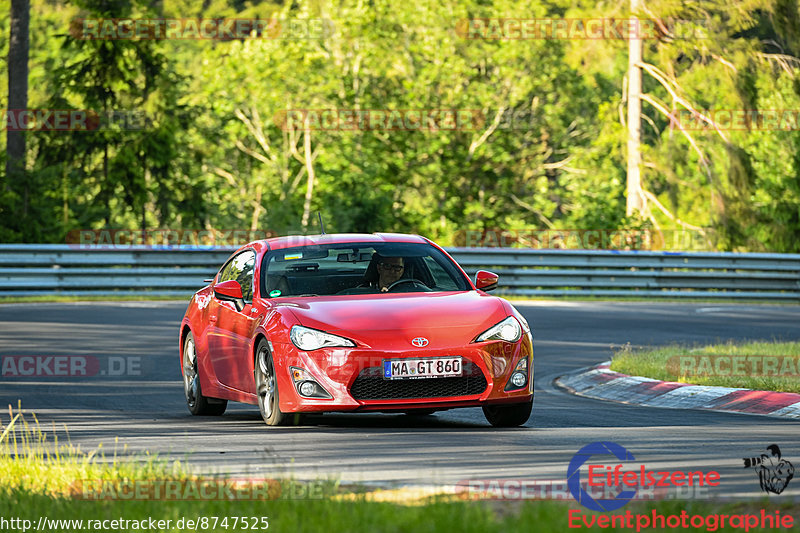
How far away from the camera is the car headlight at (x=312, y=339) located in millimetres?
9789

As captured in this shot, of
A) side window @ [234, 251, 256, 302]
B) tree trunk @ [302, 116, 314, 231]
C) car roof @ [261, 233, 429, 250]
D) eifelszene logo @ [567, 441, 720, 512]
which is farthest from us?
tree trunk @ [302, 116, 314, 231]

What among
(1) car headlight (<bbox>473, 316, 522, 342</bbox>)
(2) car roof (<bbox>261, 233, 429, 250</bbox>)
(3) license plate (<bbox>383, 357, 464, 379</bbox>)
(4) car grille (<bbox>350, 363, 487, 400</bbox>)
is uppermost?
(2) car roof (<bbox>261, 233, 429, 250</bbox>)

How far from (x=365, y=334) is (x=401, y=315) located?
36 centimetres

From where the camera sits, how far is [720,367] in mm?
14656

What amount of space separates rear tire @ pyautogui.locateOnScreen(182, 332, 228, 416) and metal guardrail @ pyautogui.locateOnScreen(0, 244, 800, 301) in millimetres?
14871

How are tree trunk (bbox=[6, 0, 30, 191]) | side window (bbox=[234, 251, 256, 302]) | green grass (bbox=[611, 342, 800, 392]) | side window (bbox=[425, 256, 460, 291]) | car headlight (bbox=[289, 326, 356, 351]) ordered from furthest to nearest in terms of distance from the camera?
tree trunk (bbox=[6, 0, 30, 191]), green grass (bbox=[611, 342, 800, 392]), side window (bbox=[234, 251, 256, 302]), side window (bbox=[425, 256, 460, 291]), car headlight (bbox=[289, 326, 356, 351])

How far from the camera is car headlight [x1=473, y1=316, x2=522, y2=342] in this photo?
32.6 ft

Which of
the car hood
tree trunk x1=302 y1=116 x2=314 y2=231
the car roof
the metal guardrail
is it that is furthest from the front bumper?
tree trunk x1=302 y1=116 x2=314 y2=231

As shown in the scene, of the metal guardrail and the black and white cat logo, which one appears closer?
the black and white cat logo

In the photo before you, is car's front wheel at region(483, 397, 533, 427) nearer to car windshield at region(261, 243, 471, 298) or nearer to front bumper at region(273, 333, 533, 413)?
front bumper at region(273, 333, 533, 413)

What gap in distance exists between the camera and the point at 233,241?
3400 cm

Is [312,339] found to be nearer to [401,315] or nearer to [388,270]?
[401,315]

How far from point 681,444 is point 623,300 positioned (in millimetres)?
20583

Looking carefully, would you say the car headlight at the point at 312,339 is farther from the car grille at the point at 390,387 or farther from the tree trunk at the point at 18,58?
the tree trunk at the point at 18,58
